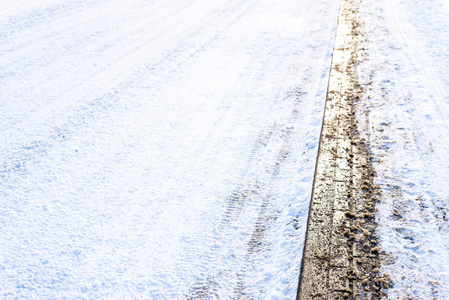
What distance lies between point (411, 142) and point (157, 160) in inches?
111

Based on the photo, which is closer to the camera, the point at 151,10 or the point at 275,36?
the point at 275,36

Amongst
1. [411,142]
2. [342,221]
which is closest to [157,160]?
[342,221]

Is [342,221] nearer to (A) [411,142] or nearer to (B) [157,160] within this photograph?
(A) [411,142]

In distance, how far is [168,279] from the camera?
2.51 meters

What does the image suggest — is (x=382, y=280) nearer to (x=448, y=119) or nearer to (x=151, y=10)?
(x=448, y=119)

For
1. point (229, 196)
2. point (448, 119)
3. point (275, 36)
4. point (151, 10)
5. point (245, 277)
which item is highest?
point (151, 10)

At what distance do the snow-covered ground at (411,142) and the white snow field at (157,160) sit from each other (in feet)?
0.33

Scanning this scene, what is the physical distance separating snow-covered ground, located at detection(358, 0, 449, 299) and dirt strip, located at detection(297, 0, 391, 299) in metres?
0.11

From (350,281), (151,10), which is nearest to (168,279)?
(350,281)

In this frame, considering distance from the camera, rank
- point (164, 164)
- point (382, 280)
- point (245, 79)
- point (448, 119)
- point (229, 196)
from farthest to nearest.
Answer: point (245, 79)
point (448, 119)
point (164, 164)
point (229, 196)
point (382, 280)

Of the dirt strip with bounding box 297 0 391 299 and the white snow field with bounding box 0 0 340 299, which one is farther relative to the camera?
the white snow field with bounding box 0 0 340 299

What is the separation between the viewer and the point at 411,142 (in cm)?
374

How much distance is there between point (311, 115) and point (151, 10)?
5.80m

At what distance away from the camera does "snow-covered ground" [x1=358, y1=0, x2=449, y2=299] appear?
2533 millimetres
